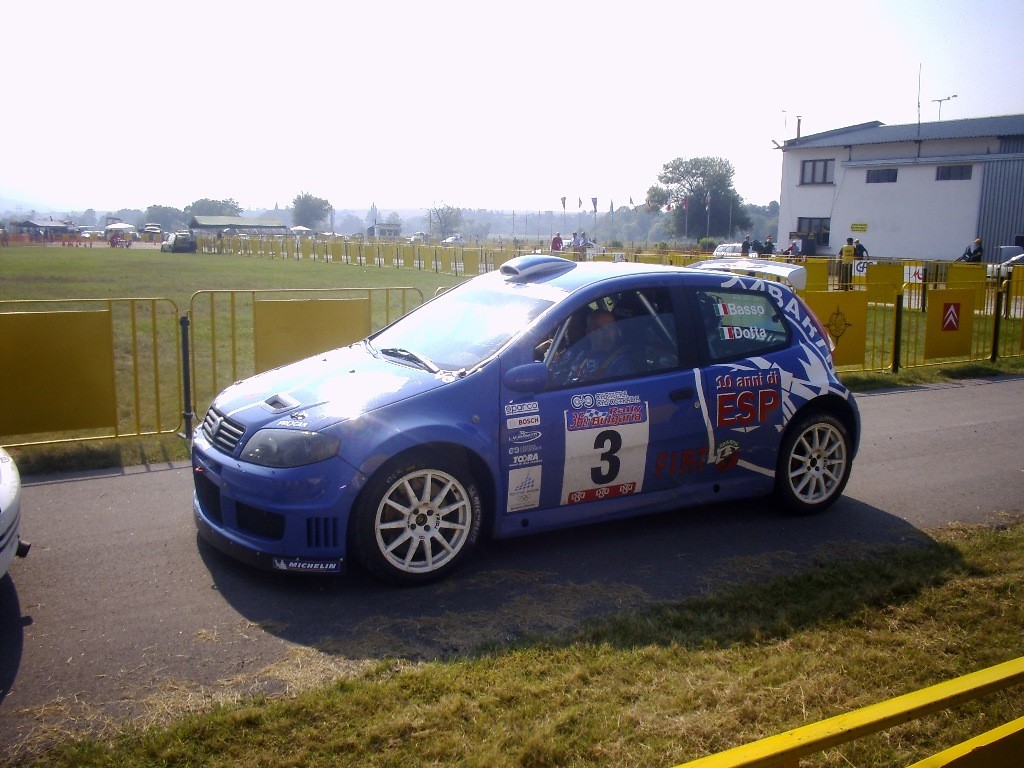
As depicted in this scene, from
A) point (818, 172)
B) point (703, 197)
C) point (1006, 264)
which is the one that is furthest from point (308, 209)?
point (1006, 264)

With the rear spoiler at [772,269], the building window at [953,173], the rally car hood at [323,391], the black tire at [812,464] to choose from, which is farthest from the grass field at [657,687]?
the building window at [953,173]

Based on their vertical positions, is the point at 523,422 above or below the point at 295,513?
above

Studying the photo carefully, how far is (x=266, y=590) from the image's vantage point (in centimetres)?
502

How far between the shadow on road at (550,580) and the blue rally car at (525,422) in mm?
214

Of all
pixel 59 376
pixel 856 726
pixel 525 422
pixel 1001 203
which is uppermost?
pixel 1001 203

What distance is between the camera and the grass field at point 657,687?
3455 mm

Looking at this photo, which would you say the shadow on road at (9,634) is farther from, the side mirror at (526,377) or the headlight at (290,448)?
the side mirror at (526,377)

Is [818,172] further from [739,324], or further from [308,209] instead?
[308,209]

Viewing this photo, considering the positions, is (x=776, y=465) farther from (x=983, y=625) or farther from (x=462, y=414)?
(x=462, y=414)

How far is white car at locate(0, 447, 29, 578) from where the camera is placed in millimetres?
4590

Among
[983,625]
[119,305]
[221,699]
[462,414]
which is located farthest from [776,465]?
[119,305]

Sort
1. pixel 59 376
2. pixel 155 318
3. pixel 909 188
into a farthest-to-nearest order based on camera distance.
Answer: pixel 909 188
pixel 155 318
pixel 59 376

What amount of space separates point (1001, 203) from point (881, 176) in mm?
7895

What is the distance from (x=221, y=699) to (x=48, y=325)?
5.25 meters
